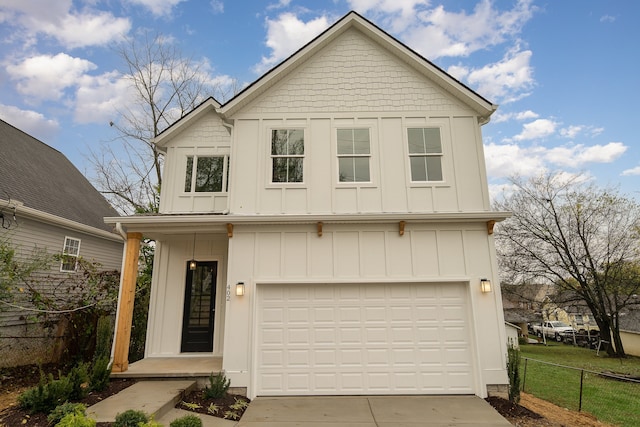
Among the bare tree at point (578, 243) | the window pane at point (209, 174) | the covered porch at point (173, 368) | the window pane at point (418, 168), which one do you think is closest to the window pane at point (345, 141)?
the window pane at point (418, 168)

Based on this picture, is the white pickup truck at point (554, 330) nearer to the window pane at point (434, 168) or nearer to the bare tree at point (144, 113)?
the window pane at point (434, 168)

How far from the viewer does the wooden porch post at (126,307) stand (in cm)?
686

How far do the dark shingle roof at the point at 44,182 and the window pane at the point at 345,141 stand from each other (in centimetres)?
908

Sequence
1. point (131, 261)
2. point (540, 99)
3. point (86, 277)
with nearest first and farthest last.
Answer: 1. point (131, 261)
2. point (86, 277)
3. point (540, 99)

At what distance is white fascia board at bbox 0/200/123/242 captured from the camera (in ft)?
29.0

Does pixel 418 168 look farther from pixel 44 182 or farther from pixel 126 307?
A: pixel 44 182

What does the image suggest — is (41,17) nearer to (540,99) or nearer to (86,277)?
(86,277)

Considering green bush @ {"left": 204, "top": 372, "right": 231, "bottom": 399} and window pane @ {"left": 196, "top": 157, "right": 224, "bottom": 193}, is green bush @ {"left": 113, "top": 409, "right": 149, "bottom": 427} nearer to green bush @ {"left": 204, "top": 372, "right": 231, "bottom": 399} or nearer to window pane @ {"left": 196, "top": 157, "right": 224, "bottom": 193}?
Result: green bush @ {"left": 204, "top": 372, "right": 231, "bottom": 399}

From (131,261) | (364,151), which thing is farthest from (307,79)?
(131,261)

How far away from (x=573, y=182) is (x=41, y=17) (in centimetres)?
2642

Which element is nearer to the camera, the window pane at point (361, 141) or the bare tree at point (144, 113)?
the window pane at point (361, 141)

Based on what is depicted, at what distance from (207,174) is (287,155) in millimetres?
2509

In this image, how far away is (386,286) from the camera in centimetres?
708

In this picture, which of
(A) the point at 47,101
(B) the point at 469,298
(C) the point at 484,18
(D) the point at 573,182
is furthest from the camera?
(D) the point at 573,182
